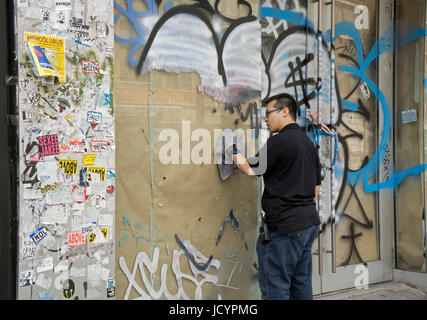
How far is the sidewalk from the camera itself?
4.47m

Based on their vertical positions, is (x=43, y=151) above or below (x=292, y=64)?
below

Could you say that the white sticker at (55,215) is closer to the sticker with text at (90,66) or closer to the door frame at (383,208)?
the sticker with text at (90,66)

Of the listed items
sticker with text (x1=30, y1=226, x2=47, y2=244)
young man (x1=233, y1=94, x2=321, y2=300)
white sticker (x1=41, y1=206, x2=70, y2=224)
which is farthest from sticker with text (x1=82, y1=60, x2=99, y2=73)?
young man (x1=233, y1=94, x2=321, y2=300)

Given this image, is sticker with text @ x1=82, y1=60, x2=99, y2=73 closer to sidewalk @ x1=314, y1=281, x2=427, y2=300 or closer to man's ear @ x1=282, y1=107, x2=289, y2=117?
man's ear @ x1=282, y1=107, x2=289, y2=117

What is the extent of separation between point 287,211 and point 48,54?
1.90 meters

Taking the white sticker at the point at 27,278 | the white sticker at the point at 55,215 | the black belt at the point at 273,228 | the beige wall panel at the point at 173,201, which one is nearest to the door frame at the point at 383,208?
the beige wall panel at the point at 173,201

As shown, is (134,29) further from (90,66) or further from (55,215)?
(55,215)

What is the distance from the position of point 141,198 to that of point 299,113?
5.97 ft

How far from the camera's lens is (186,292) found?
3559mm

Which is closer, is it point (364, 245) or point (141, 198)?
point (141, 198)

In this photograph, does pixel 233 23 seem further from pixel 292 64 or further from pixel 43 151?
pixel 43 151

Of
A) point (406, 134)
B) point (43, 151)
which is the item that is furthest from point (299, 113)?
point (43, 151)

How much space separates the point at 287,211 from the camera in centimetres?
323

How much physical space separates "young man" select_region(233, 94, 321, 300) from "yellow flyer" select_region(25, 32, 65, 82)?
152 centimetres
